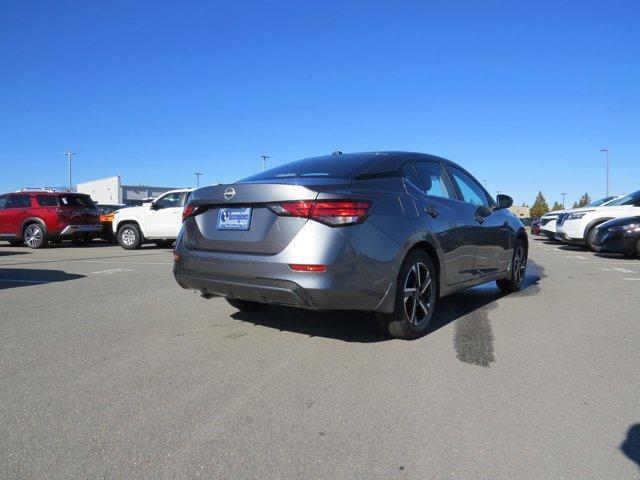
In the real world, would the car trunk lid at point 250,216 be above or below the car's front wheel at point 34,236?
above

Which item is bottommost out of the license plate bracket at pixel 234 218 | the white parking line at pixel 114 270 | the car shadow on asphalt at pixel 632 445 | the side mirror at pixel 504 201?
the car shadow on asphalt at pixel 632 445

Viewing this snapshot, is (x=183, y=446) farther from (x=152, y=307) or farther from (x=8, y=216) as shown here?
(x=8, y=216)

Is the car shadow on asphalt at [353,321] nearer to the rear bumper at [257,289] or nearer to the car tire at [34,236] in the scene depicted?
the rear bumper at [257,289]

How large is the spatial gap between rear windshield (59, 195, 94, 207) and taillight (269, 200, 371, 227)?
1384cm

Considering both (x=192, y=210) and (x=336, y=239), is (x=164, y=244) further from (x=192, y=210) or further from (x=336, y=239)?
(x=336, y=239)

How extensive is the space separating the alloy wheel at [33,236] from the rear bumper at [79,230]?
2.13 feet

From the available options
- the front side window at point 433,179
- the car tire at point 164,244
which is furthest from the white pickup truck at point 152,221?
the front side window at point 433,179

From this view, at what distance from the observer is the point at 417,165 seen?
4.77 metres

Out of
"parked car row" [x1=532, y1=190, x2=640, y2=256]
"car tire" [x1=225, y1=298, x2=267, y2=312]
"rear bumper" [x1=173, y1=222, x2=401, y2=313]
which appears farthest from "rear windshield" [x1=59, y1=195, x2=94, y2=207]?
"parked car row" [x1=532, y1=190, x2=640, y2=256]

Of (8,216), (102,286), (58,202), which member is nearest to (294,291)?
(102,286)

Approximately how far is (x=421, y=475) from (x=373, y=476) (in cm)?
21

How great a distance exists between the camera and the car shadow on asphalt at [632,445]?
236 centimetres

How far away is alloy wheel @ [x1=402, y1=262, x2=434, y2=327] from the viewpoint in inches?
163

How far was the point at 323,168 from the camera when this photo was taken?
14.6ft
